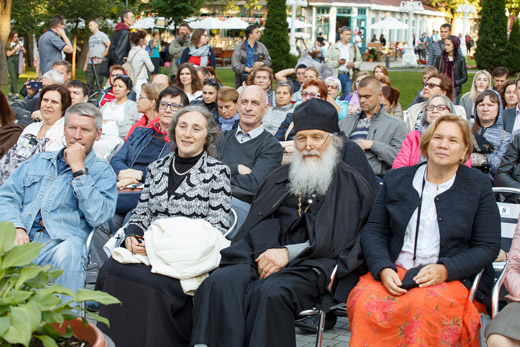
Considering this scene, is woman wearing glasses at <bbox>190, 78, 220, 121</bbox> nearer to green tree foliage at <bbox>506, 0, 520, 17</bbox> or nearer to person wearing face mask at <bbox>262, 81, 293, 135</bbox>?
person wearing face mask at <bbox>262, 81, 293, 135</bbox>

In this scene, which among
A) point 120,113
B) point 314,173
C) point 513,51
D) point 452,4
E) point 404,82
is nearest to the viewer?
point 314,173

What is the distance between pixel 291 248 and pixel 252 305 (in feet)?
1.74

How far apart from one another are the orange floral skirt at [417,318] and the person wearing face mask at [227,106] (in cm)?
423

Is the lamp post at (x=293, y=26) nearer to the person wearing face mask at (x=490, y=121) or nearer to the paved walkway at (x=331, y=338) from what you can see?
the person wearing face mask at (x=490, y=121)

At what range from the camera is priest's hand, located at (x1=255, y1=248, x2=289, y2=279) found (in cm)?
444

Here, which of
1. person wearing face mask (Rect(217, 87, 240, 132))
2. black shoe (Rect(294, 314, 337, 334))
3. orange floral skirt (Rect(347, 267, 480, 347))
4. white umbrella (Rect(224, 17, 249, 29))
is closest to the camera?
orange floral skirt (Rect(347, 267, 480, 347))

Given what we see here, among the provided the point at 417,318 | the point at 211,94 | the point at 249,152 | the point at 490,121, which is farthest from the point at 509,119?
the point at 417,318

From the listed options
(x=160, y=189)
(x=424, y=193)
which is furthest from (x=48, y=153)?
(x=424, y=193)

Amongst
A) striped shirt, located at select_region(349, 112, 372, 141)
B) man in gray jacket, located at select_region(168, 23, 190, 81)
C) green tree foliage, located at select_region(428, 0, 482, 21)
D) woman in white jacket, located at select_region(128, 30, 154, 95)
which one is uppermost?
green tree foliage, located at select_region(428, 0, 482, 21)

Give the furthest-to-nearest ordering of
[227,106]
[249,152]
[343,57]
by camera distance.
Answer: [343,57]
[227,106]
[249,152]

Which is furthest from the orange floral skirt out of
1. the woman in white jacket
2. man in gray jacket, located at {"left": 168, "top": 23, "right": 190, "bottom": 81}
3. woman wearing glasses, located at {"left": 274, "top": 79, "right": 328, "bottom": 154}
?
man in gray jacket, located at {"left": 168, "top": 23, "right": 190, "bottom": 81}

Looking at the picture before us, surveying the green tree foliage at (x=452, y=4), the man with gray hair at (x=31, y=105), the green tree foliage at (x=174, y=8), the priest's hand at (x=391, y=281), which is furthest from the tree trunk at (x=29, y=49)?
the green tree foliage at (x=452, y=4)

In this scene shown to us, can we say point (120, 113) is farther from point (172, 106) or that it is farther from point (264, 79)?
point (172, 106)

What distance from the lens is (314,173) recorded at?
4680 millimetres
